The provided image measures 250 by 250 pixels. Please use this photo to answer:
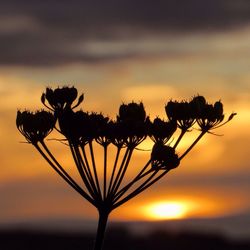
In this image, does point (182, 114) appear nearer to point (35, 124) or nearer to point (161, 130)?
point (161, 130)

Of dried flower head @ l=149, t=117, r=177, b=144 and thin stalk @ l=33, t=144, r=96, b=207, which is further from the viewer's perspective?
dried flower head @ l=149, t=117, r=177, b=144

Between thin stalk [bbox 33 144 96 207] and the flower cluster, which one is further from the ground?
the flower cluster

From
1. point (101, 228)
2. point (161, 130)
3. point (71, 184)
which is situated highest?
point (161, 130)

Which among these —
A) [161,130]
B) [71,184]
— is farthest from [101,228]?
[161,130]

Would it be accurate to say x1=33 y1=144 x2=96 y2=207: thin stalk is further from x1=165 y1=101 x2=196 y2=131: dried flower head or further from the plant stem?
x1=165 y1=101 x2=196 y2=131: dried flower head

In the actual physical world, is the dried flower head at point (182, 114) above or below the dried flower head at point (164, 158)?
above

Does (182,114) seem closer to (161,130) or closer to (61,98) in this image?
(161,130)

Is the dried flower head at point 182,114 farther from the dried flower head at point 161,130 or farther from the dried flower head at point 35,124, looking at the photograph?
the dried flower head at point 35,124

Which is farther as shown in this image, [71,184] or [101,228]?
[101,228]

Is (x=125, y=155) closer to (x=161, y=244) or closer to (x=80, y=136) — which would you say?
(x=80, y=136)

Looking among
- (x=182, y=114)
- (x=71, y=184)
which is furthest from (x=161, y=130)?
(x=71, y=184)

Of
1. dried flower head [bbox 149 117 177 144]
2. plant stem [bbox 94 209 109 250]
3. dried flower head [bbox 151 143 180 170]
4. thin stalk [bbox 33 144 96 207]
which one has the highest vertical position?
dried flower head [bbox 149 117 177 144]

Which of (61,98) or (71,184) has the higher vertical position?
(61,98)
